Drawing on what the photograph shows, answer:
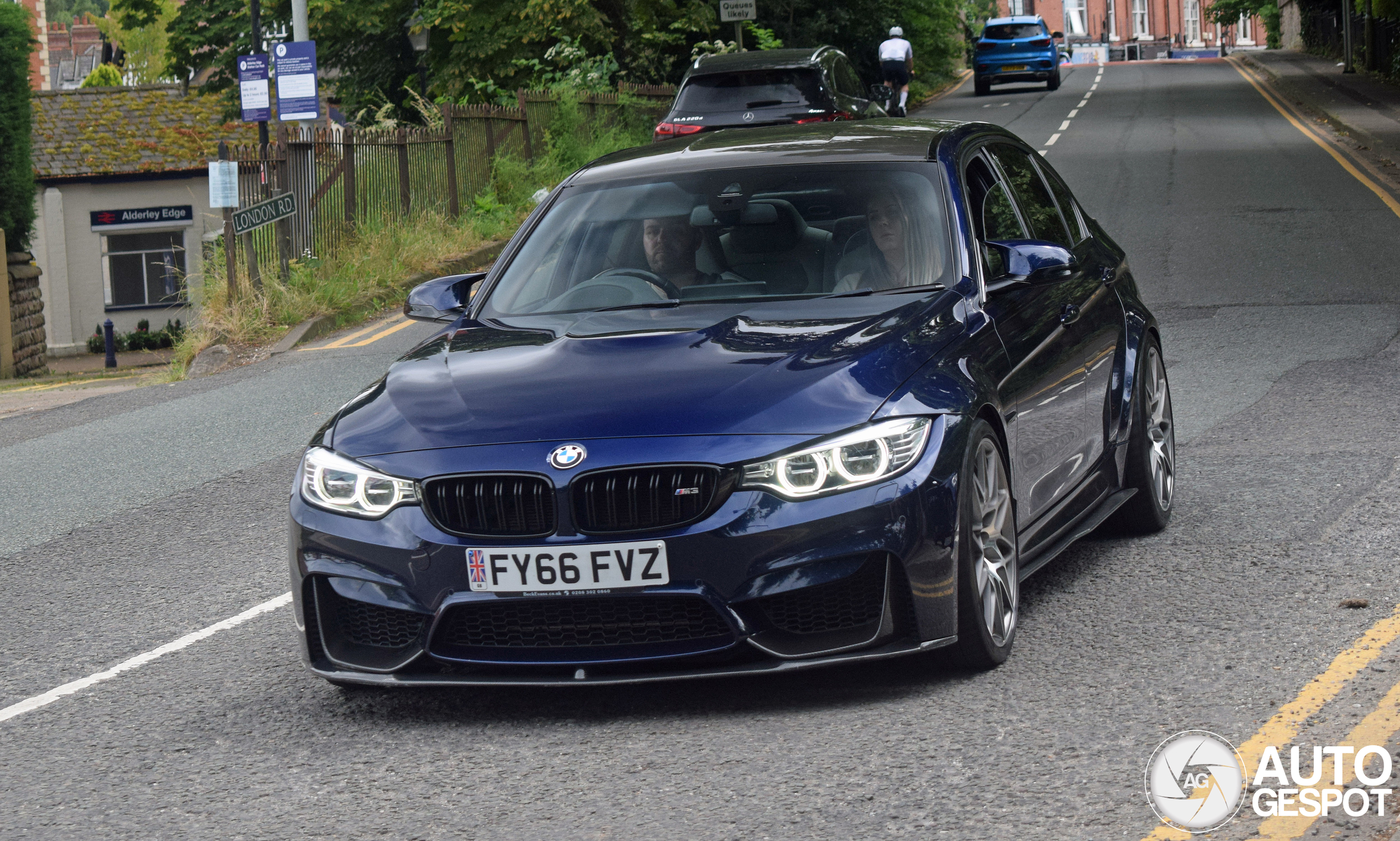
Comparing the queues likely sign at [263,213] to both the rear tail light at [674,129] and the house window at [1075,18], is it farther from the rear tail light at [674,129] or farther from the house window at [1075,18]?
the house window at [1075,18]

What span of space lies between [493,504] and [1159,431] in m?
3.22

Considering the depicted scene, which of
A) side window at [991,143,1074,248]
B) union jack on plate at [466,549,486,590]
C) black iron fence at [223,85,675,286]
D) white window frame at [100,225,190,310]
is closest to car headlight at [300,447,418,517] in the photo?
union jack on plate at [466,549,486,590]

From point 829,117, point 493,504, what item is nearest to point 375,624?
point 493,504

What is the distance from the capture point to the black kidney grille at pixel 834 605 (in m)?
4.40

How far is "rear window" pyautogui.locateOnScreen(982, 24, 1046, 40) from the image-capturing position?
49.2 m

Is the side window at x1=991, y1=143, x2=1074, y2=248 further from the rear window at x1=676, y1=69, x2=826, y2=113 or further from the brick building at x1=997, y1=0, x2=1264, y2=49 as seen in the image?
the brick building at x1=997, y1=0, x2=1264, y2=49

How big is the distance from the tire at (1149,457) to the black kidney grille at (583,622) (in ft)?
7.89

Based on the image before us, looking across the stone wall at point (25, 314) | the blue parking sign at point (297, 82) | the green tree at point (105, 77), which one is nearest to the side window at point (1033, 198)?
the blue parking sign at point (297, 82)

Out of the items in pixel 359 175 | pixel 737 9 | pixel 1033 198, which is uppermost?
pixel 737 9

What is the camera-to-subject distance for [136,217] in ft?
146

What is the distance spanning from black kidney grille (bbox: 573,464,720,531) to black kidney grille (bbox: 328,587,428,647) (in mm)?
594

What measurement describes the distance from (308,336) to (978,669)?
1211 centimetres

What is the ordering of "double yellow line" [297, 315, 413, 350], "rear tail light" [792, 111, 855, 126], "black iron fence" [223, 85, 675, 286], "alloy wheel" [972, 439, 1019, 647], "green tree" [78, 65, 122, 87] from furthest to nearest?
"green tree" [78, 65, 122, 87]
"rear tail light" [792, 111, 855, 126]
"black iron fence" [223, 85, 675, 286]
"double yellow line" [297, 315, 413, 350]
"alloy wheel" [972, 439, 1019, 647]

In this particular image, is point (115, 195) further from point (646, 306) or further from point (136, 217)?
point (646, 306)
